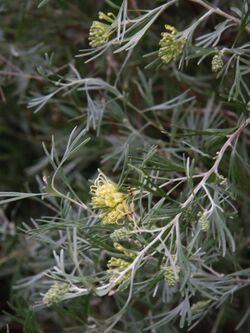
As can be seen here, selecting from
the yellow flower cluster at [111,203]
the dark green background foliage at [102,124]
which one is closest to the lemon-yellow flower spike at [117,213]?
the yellow flower cluster at [111,203]

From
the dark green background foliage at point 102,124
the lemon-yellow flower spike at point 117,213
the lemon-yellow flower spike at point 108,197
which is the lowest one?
the dark green background foliage at point 102,124

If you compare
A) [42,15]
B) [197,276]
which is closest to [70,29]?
[42,15]

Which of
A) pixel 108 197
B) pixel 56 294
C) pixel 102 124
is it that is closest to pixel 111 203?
pixel 108 197

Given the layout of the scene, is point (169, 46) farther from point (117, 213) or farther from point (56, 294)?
point (56, 294)

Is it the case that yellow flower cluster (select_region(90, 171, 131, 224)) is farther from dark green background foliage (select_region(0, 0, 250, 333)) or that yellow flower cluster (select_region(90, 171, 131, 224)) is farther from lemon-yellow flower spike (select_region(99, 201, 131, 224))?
dark green background foliage (select_region(0, 0, 250, 333))

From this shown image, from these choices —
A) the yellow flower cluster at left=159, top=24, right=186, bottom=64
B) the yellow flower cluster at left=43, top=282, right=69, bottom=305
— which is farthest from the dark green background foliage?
the yellow flower cluster at left=43, top=282, right=69, bottom=305

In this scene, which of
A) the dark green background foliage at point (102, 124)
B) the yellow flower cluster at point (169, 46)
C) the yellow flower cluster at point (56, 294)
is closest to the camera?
the yellow flower cluster at point (56, 294)

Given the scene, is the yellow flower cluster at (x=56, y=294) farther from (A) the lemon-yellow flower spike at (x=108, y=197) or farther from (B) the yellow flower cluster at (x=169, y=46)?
(B) the yellow flower cluster at (x=169, y=46)

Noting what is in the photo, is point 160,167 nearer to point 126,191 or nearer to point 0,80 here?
point 126,191
